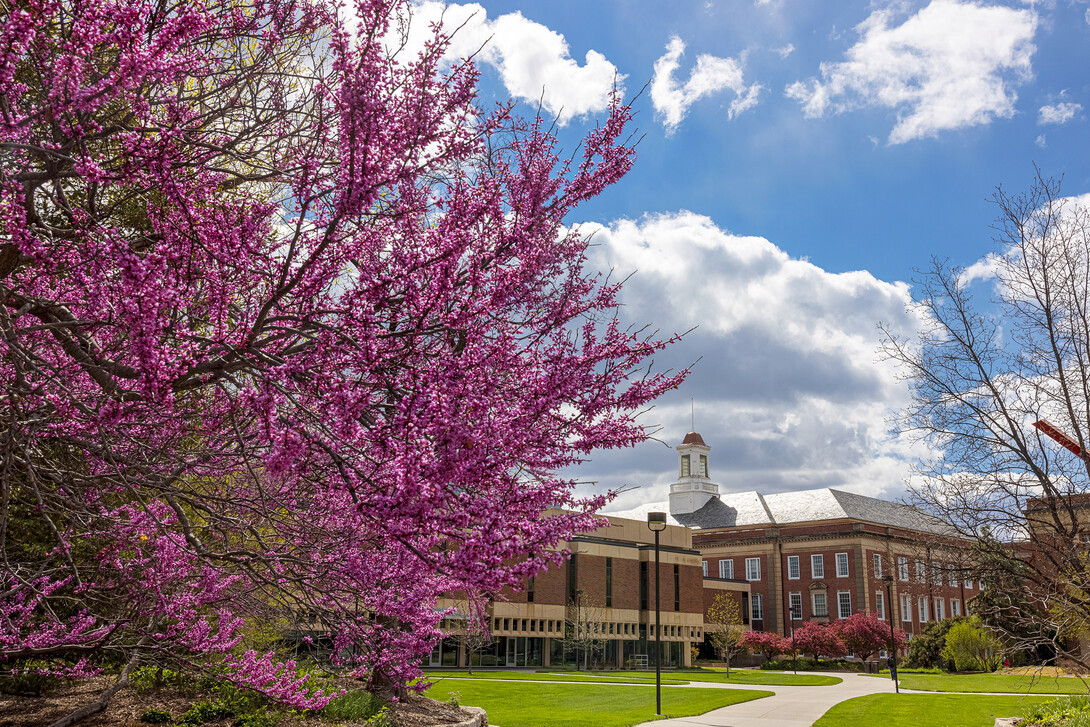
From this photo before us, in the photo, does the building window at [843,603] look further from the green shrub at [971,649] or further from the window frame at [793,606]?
the green shrub at [971,649]

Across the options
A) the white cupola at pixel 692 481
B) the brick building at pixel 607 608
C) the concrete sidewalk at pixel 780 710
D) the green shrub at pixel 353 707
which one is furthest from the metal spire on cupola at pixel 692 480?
the green shrub at pixel 353 707

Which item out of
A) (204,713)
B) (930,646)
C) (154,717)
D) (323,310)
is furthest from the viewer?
(930,646)

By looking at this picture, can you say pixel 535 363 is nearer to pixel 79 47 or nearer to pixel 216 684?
pixel 79 47

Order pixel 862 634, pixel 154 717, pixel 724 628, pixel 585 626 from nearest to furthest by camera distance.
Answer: pixel 154 717 < pixel 585 626 < pixel 724 628 < pixel 862 634

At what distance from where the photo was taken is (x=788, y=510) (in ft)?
249

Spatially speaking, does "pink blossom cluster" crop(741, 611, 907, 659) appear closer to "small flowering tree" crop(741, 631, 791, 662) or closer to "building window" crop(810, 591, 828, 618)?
"small flowering tree" crop(741, 631, 791, 662)

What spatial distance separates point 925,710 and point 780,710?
4.36 metres

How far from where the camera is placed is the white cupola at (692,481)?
84.6 m

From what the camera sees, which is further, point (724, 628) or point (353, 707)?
point (724, 628)

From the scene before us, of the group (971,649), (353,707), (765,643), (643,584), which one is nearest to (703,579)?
(765,643)

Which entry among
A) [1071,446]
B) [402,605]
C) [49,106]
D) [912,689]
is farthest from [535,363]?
[912,689]

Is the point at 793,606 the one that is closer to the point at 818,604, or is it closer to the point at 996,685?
the point at 818,604

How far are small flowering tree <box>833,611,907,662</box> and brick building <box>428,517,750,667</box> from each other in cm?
1046

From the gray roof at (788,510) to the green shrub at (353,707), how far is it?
6202cm
